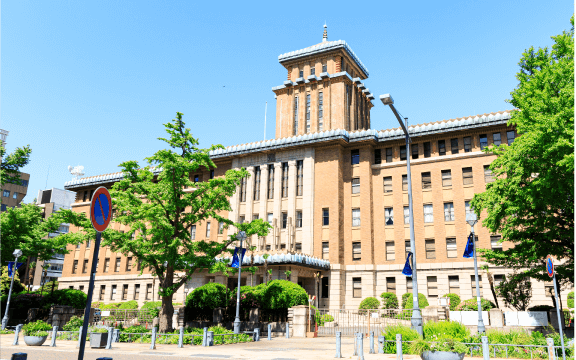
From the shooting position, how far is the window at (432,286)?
4212cm

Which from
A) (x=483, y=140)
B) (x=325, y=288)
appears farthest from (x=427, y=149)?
(x=325, y=288)

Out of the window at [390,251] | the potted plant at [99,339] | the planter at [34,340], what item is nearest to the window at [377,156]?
the window at [390,251]

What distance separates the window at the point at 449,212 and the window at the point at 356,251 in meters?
9.13

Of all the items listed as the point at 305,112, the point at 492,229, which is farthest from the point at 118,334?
the point at 305,112

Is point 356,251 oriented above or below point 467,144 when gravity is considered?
below

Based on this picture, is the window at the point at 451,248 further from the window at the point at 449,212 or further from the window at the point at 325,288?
the window at the point at 325,288

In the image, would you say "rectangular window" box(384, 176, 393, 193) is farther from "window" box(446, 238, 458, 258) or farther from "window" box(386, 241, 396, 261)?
"window" box(446, 238, 458, 258)

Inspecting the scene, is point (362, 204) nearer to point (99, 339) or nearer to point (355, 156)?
point (355, 156)

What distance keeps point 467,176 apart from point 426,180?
13.2 feet

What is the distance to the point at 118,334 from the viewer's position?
24641 millimetres

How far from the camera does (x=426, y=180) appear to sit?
149 feet

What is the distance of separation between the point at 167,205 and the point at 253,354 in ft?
41.6

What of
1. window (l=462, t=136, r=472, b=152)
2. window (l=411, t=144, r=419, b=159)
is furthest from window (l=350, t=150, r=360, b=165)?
window (l=462, t=136, r=472, b=152)

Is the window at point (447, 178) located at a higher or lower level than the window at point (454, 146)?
lower
